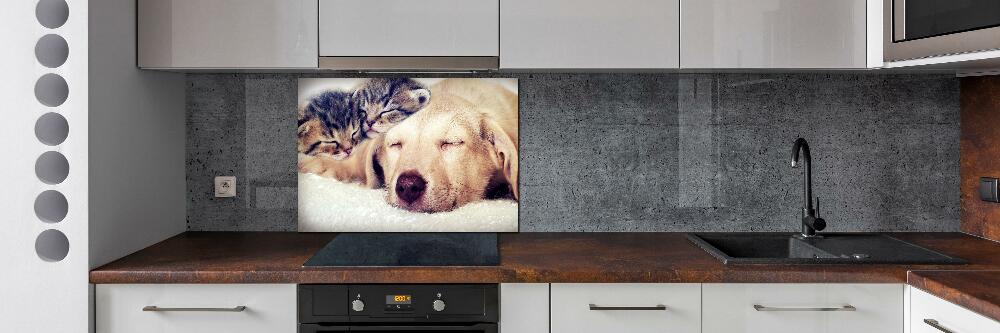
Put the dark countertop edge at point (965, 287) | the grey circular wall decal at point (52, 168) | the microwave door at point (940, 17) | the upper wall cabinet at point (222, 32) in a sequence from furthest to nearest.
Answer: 1. the upper wall cabinet at point (222, 32)
2. the grey circular wall decal at point (52, 168)
3. the microwave door at point (940, 17)
4. the dark countertop edge at point (965, 287)

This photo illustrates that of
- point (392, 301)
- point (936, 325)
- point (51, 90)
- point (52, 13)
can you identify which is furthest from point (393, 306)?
point (936, 325)

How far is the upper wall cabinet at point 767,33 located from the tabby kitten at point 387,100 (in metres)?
0.91

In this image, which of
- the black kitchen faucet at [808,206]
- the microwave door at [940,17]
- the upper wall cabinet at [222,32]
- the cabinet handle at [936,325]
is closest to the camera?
the cabinet handle at [936,325]

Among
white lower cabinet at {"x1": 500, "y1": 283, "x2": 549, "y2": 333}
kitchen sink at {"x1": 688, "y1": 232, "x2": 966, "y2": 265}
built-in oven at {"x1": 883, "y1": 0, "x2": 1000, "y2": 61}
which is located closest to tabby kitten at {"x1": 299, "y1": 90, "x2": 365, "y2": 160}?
white lower cabinet at {"x1": 500, "y1": 283, "x2": 549, "y2": 333}

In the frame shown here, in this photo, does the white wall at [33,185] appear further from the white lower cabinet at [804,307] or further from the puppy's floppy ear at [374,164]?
the white lower cabinet at [804,307]

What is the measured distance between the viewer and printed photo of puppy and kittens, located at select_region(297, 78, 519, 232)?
8.07 feet

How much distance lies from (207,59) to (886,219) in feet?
7.57

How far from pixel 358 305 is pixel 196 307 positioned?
0.43m

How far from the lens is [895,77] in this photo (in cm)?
246

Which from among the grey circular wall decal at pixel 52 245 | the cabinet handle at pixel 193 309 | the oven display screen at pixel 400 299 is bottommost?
the cabinet handle at pixel 193 309

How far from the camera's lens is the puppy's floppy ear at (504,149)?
2465mm

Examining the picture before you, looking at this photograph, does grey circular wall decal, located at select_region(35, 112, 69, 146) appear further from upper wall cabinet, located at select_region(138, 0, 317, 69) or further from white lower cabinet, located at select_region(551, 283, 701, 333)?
white lower cabinet, located at select_region(551, 283, 701, 333)

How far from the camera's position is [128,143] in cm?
207

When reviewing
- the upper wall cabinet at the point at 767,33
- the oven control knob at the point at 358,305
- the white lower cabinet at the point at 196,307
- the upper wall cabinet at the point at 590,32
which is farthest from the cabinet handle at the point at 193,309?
the upper wall cabinet at the point at 767,33
